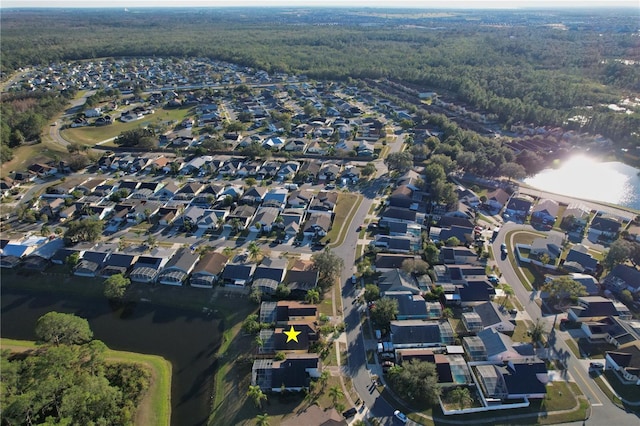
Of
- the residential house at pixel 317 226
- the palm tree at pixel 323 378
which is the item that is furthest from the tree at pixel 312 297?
the residential house at pixel 317 226

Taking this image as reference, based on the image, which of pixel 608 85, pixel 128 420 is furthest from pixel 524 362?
pixel 608 85

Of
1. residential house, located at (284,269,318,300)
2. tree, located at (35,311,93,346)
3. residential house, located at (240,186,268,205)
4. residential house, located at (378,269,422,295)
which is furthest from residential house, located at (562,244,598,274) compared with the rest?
tree, located at (35,311,93,346)

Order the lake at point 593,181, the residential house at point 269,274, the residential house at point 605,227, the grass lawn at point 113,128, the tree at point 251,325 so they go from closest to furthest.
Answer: the tree at point 251,325 → the residential house at point 269,274 → the residential house at point 605,227 → the lake at point 593,181 → the grass lawn at point 113,128

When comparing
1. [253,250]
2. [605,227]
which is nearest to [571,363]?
[605,227]

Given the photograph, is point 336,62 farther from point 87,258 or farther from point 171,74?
point 87,258

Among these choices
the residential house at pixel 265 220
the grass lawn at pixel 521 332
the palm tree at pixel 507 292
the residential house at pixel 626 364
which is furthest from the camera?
the residential house at pixel 265 220

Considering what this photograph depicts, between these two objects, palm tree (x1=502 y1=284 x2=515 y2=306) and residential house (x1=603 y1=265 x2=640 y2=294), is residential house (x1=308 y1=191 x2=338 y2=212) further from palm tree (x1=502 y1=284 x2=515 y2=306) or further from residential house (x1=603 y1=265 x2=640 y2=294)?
residential house (x1=603 y1=265 x2=640 y2=294)

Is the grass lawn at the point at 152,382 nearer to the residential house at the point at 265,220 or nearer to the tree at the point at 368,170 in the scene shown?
the residential house at the point at 265,220
